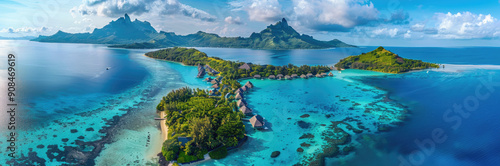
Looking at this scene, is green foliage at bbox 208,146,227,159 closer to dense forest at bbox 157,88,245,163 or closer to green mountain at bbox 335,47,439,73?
dense forest at bbox 157,88,245,163

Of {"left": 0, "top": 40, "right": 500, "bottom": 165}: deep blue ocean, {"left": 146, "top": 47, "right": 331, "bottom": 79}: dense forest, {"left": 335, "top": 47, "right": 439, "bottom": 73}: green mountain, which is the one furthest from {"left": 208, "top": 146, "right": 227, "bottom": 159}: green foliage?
{"left": 335, "top": 47, "right": 439, "bottom": 73}: green mountain

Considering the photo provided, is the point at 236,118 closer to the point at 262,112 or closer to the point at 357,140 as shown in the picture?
the point at 262,112

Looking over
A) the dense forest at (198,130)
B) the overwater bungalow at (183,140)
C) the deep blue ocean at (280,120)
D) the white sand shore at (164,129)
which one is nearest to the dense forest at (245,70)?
the deep blue ocean at (280,120)

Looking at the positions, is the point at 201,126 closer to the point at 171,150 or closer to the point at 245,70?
the point at 171,150

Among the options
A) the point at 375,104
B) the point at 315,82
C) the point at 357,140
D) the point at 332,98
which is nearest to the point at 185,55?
the point at 315,82

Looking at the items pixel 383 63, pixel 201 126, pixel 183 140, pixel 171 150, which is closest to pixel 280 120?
pixel 201 126

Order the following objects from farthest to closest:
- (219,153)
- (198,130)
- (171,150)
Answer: (198,130), (219,153), (171,150)
